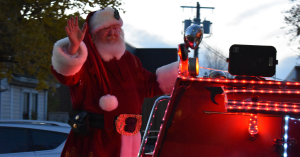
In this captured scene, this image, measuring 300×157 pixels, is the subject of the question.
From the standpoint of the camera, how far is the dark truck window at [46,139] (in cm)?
534

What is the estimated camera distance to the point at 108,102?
2838 millimetres

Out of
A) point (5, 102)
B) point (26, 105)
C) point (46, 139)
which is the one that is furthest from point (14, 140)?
point (26, 105)

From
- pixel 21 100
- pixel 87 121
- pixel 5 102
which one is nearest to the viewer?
pixel 87 121

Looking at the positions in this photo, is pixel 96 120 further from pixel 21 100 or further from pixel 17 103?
pixel 21 100

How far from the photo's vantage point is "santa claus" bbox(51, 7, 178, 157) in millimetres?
2697

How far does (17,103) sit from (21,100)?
0.29 meters

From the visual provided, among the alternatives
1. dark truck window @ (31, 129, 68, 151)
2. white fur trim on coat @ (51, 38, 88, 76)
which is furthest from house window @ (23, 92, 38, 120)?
white fur trim on coat @ (51, 38, 88, 76)

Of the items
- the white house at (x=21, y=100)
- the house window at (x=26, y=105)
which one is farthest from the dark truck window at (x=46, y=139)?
the house window at (x=26, y=105)

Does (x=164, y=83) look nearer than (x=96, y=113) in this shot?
No

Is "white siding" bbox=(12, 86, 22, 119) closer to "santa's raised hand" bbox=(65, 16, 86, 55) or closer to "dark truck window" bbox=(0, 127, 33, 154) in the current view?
"dark truck window" bbox=(0, 127, 33, 154)

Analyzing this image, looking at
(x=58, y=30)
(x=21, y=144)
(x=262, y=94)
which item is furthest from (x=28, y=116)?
(x=262, y=94)

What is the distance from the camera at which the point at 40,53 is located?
31.1ft

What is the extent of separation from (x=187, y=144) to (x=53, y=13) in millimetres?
8616

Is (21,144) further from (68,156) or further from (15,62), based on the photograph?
(15,62)
